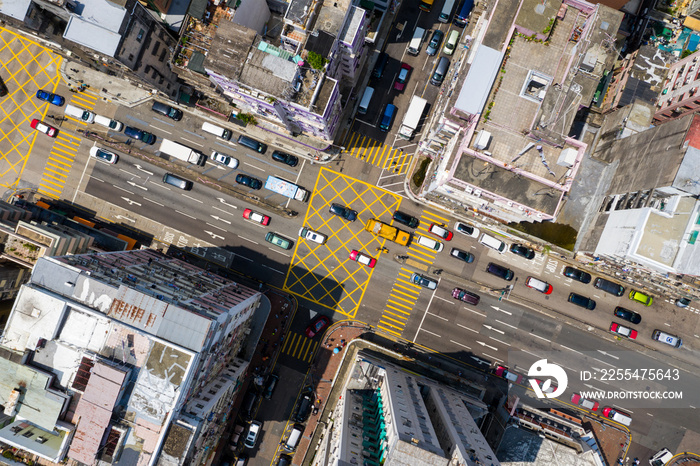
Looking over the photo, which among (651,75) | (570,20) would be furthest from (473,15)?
(651,75)

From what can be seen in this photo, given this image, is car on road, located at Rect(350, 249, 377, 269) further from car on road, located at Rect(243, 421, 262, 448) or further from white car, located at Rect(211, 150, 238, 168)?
car on road, located at Rect(243, 421, 262, 448)

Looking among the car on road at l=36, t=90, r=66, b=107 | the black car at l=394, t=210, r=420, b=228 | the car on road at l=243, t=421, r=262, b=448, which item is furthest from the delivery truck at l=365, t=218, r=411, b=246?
the car on road at l=36, t=90, r=66, b=107

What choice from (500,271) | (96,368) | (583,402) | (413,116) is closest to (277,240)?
(413,116)

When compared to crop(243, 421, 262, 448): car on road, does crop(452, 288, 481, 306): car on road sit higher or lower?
higher

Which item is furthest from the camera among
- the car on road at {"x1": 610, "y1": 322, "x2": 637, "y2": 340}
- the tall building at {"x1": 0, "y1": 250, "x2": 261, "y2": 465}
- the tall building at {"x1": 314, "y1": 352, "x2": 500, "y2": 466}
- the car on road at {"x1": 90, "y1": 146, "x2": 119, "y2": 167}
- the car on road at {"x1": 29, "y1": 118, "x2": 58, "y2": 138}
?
the car on road at {"x1": 29, "y1": 118, "x2": 58, "y2": 138}

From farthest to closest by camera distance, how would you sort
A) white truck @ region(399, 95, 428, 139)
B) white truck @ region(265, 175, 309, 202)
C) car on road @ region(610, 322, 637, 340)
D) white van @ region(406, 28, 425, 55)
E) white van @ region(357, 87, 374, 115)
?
white truck @ region(265, 175, 309, 202)
car on road @ region(610, 322, 637, 340)
white van @ region(357, 87, 374, 115)
white van @ region(406, 28, 425, 55)
white truck @ region(399, 95, 428, 139)

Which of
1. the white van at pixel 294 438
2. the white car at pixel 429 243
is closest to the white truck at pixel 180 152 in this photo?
the white car at pixel 429 243

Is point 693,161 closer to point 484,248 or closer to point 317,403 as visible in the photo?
point 484,248
